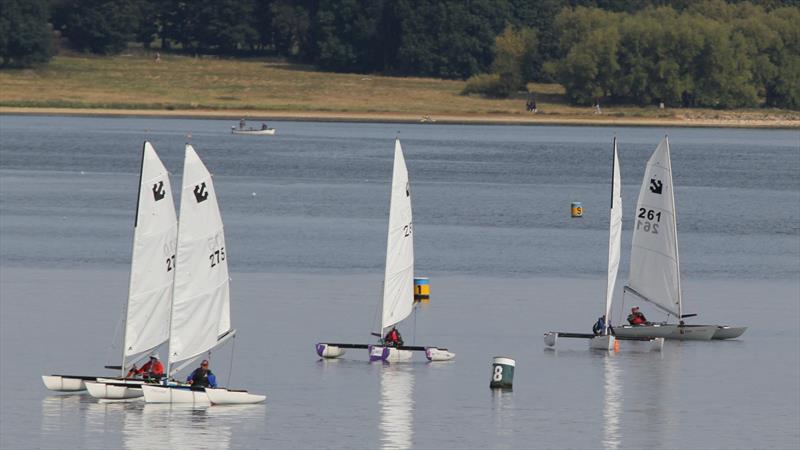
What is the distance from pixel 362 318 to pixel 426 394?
43.1ft

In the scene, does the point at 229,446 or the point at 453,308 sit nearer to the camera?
the point at 229,446

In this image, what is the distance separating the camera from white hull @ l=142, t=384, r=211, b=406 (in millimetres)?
49031

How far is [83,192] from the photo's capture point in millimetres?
120000

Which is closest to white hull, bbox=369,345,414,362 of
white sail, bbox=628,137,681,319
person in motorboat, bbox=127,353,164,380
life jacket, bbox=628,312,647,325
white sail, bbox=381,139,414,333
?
white sail, bbox=381,139,414,333

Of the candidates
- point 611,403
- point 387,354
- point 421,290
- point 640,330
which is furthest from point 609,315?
point 611,403

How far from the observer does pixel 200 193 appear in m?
49.8

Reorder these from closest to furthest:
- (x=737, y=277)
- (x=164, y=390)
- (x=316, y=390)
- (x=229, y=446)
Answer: (x=229, y=446) < (x=164, y=390) < (x=316, y=390) < (x=737, y=277)

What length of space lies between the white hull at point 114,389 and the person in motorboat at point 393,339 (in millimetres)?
10961

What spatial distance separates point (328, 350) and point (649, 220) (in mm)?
17878

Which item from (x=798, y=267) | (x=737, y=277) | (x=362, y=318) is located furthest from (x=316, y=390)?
(x=798, y=267)

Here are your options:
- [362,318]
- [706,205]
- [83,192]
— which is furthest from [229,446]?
[706,205]

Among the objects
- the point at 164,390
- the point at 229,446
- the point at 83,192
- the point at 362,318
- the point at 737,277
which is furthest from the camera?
the point at 83,192

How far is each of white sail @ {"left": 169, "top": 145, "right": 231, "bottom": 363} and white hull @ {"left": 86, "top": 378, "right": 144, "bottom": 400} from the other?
1.28 m

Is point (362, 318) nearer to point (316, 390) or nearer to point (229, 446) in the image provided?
point (316, 390)
